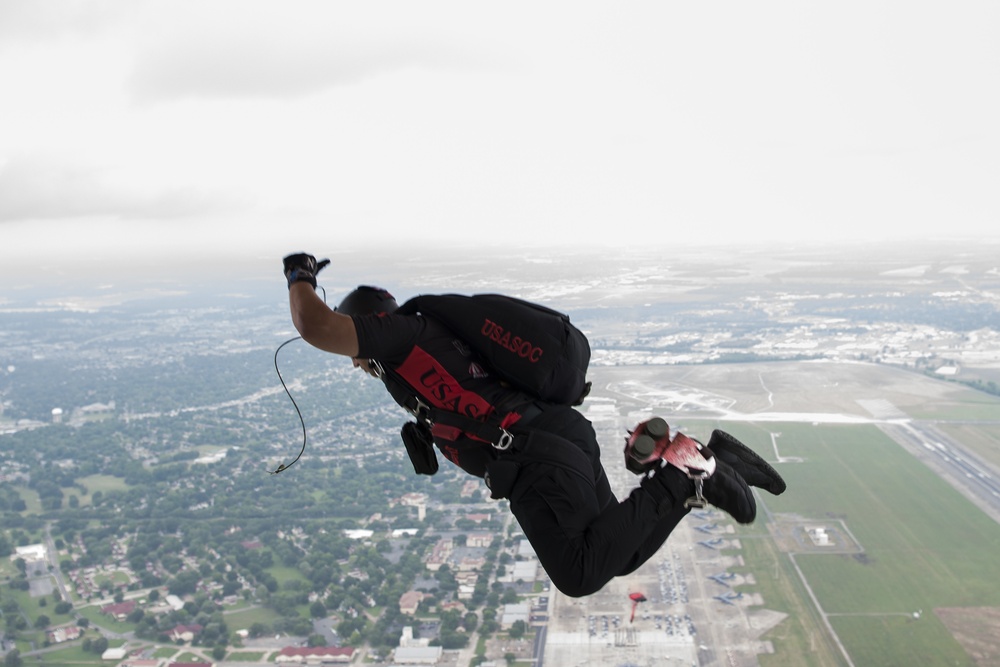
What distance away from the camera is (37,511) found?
57.1ft

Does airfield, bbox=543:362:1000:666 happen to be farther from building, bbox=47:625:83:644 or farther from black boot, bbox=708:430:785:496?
black boot, bbox=708:430:785:496

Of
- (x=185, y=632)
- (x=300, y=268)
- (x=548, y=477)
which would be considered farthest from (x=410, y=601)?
(x=300, y=268)

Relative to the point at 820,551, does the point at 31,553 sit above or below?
below

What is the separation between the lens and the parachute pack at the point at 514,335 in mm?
1695

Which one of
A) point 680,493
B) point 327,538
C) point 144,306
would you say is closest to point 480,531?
point 327,538

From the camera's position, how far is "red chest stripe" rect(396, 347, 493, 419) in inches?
66.0

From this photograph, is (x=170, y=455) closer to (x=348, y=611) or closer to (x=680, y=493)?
(x=348, y=611)

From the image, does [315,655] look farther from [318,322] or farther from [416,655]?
[318,322]

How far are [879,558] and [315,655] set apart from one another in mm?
7741

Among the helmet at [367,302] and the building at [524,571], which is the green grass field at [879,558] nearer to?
the building at [524,571]

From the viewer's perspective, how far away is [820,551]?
11.7 metres

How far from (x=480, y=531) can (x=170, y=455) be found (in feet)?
35.3

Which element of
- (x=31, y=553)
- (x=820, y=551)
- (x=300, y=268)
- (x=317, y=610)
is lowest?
(x=31, y=553)

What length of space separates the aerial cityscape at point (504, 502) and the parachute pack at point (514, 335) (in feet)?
2.08
